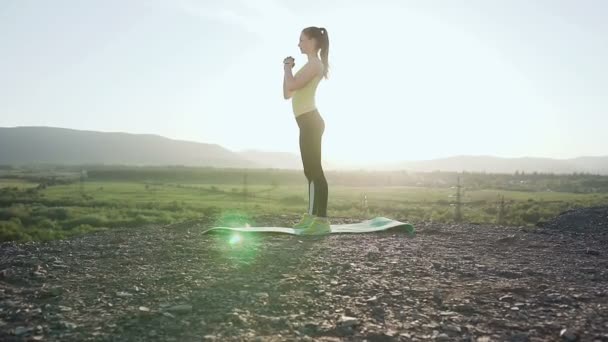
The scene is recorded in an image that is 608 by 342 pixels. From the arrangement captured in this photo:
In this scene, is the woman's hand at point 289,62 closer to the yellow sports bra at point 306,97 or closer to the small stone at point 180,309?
the yellow sports bra at point 306,97

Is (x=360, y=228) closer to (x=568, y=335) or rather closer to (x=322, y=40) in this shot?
(x=322, y=40)

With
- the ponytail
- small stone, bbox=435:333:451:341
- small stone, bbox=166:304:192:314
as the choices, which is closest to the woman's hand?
the ponytail

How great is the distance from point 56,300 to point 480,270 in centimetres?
409

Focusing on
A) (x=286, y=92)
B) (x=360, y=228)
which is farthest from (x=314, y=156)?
(x=360, y=228)

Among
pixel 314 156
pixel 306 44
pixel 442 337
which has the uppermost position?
pixel 306 44

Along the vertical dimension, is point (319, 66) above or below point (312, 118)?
above

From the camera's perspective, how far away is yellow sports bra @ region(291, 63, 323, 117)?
25.7 ft

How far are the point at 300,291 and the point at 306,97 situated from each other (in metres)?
4.39

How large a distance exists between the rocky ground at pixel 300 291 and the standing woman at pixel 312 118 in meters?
1.11

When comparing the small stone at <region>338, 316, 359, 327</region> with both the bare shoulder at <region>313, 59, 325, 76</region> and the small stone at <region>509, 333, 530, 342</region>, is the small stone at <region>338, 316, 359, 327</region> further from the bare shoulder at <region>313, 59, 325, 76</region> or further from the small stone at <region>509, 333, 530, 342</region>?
the bare shoulder at <region>313, 59, 325, 76</region>

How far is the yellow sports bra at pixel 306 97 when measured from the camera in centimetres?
784

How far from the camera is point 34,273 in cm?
457

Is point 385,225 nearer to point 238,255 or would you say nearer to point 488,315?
point 238,255

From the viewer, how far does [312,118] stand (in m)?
7.88
